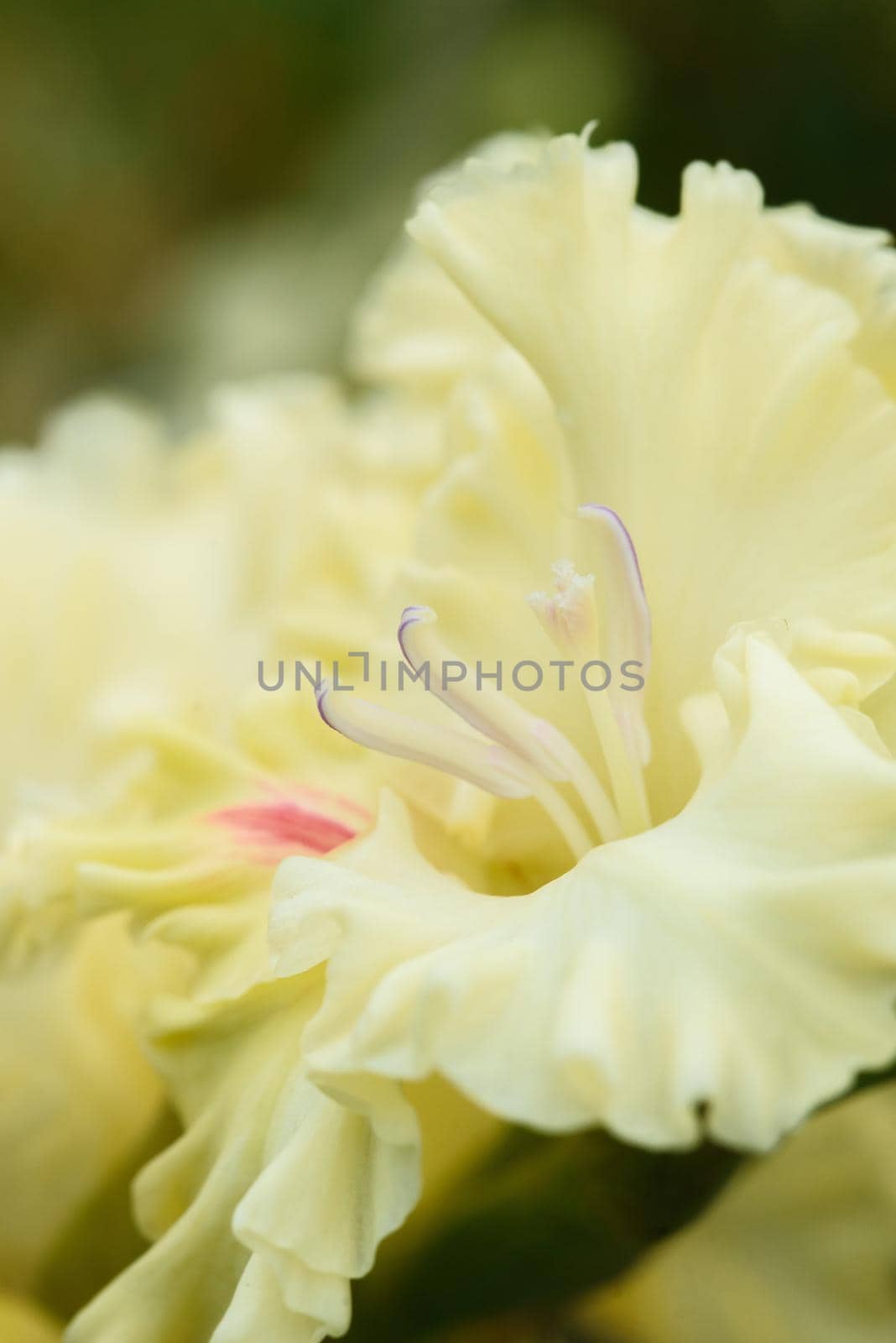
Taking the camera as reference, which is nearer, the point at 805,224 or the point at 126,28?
the point at 805,224

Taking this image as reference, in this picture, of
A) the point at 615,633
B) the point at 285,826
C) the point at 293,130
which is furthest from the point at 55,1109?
the point at 293,130

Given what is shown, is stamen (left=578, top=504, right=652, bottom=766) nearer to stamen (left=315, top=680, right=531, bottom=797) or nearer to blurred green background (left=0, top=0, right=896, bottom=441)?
stamen (left=315, top=680, right=531, bottom=797)

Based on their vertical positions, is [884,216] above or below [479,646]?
above

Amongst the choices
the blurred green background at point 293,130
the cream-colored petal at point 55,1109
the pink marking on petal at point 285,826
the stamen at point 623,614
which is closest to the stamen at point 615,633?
the stamen at point 623,614

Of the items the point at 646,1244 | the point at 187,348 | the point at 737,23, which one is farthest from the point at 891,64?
the point at 646,1244

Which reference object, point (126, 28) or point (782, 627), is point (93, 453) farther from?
point (126, 28)

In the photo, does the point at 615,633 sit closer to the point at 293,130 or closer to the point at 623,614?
the point at 623,614
